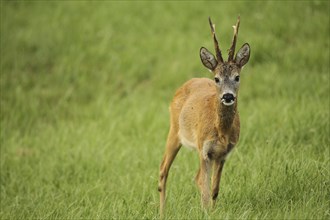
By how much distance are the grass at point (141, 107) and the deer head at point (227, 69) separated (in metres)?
0.97

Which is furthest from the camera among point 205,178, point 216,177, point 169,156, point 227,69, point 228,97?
point 169,156

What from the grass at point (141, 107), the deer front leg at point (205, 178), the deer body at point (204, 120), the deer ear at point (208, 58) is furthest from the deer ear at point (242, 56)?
the grass at point (141, 107)

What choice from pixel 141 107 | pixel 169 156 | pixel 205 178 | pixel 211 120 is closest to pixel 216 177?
pixel 205 178

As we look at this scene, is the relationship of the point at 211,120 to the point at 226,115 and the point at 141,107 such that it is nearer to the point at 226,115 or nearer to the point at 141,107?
the point at 226,115

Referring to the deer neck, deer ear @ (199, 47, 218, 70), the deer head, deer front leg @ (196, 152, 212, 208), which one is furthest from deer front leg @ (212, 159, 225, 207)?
deer ear @ (199, 47, 218, 70)

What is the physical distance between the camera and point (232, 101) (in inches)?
209

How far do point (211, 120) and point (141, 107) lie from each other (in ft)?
13.6

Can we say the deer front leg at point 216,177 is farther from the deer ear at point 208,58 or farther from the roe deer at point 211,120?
the deer ear at point 208,58

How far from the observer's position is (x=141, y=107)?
9.84 metres

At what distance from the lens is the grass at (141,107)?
6.12m

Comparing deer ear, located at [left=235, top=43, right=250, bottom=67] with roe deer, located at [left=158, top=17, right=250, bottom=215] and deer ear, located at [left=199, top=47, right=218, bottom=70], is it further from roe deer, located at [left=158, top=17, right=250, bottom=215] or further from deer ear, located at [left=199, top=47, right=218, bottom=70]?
deer ear, located at [left=199, top=47, right=218, bottom=70]

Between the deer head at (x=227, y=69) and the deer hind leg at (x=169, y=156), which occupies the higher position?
the deer head at (x=227, y=69)

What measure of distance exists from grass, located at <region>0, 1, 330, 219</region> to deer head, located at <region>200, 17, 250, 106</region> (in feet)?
3.20

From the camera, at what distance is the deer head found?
5293 mm
